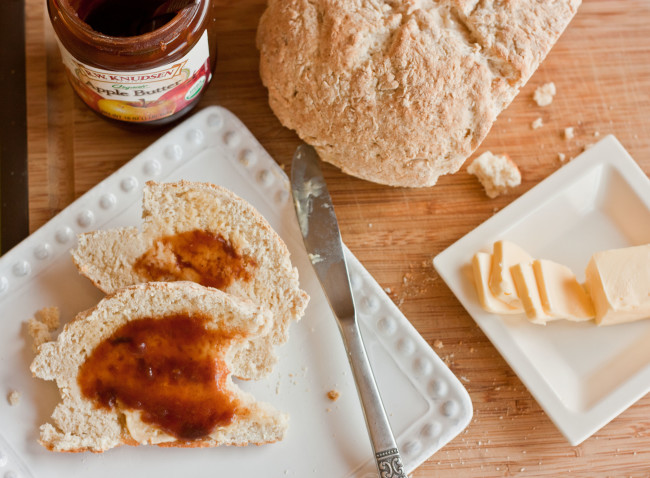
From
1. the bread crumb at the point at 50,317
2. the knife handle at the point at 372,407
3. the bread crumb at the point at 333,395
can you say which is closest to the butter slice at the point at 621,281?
the knife handle at the point at 372,407

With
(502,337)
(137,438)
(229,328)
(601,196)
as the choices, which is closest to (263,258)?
(229,328)

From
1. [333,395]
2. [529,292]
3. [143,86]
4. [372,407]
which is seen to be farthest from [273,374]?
[143,86]

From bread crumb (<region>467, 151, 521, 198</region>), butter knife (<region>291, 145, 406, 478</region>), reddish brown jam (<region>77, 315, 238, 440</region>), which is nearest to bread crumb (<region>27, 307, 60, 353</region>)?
reddish brown jam (<region>77, 315, 238, 440</region>)

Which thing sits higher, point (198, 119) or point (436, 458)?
point (198, 119)

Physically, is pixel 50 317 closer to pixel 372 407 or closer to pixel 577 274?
pixel 372 407

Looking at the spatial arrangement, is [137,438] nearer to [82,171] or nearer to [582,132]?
[82,171]

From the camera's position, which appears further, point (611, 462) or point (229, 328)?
point (611, 462)
